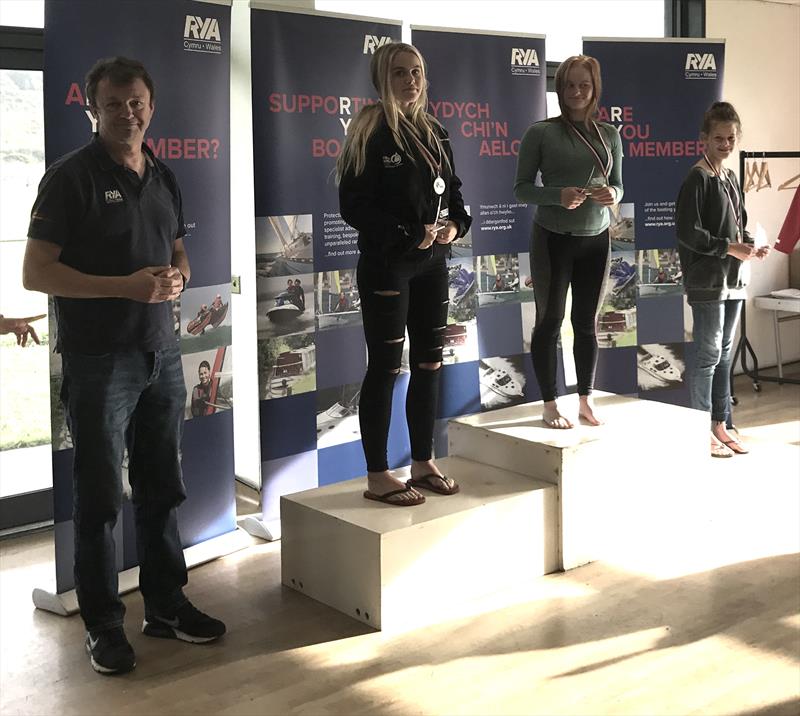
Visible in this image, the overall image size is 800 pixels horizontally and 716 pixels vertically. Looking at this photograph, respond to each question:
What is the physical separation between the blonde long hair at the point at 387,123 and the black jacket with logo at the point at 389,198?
19 millimetres

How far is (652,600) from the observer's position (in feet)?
12.0

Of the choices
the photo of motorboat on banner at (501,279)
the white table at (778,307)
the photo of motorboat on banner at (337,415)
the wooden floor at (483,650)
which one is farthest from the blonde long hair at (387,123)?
the white table at (778,307)

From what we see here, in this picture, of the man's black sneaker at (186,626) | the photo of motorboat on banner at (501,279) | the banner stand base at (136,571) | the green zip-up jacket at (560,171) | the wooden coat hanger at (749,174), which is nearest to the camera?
the man's black sneaker at (186,626)

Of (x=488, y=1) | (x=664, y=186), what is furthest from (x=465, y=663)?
(x=488, y=1)

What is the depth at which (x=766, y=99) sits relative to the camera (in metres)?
7.48

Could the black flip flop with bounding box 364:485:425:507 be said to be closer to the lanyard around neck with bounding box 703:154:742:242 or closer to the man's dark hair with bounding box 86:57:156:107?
the man's dark hair with bounding box 86:57:156:107

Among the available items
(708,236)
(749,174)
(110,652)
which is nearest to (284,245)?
(110,652)

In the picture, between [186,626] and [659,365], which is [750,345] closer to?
[659,365]

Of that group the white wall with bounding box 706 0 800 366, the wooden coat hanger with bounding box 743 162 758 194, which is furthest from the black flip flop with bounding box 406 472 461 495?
the white wall with bounding box 706 0 800 366

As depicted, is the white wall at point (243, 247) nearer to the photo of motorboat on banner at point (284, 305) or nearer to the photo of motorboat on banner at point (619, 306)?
the photo of motorboat on banner at point (284, 305)

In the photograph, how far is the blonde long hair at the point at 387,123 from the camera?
11.2ft

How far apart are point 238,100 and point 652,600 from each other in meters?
2.97

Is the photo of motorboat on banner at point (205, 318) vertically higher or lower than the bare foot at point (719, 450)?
higher

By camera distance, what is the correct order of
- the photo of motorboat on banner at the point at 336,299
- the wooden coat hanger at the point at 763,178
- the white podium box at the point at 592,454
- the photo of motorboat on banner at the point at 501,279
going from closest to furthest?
the white podium box at the point at 592,454
the photo of motorboat on banner at the point at 336,299
the photo of motorboat on banner at the point at 501,279
the wooden coat hanger at the point at 763,178
